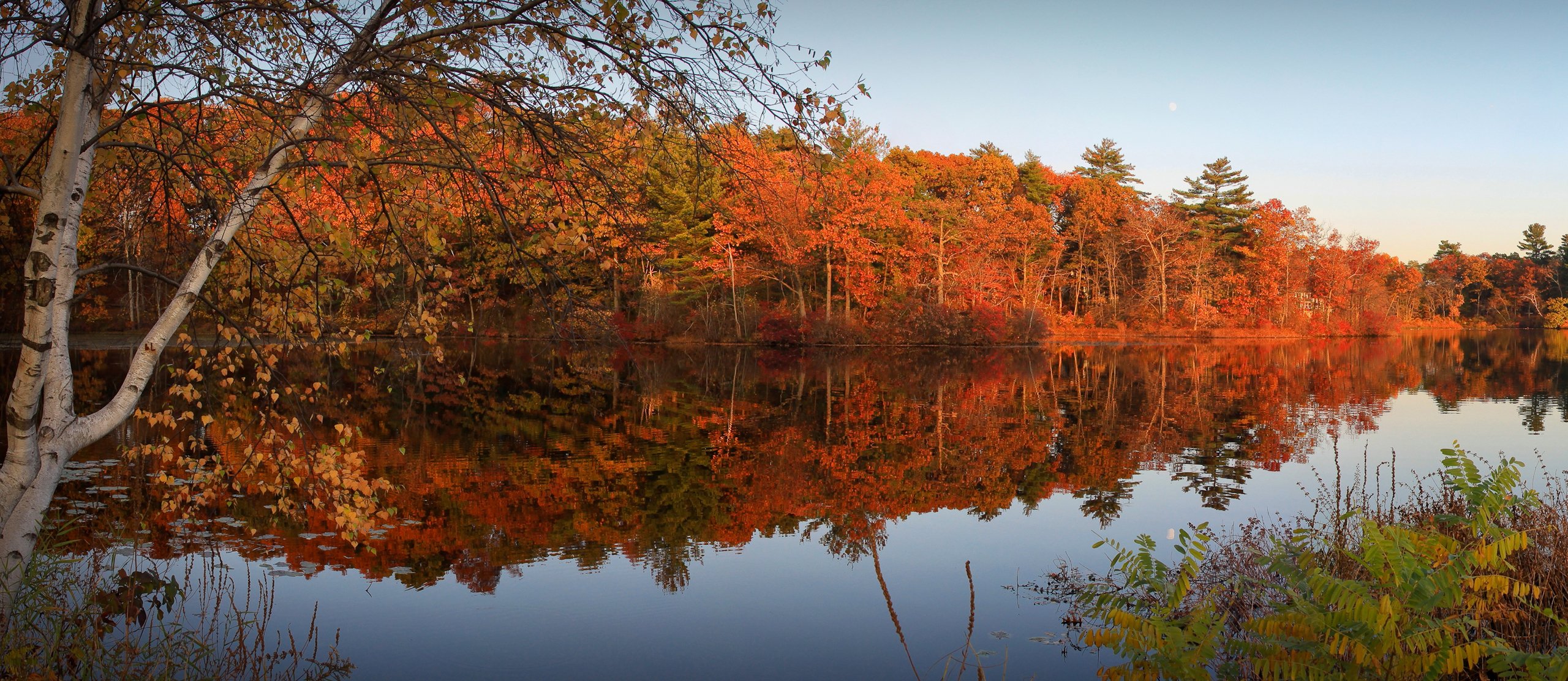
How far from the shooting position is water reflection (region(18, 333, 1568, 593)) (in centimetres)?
923

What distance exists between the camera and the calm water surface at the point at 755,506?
701cm

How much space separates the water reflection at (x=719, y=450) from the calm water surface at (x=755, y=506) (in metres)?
0.07

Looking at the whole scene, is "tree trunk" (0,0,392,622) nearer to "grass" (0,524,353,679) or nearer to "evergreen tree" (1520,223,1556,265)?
"grass" (0,524,353,679)

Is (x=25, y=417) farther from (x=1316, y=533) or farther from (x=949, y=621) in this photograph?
(x=1316, y=533)

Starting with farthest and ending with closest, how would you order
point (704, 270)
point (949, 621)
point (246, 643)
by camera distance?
1. point (704, 270)
2. point (949, 621)
3. point (246, 643)

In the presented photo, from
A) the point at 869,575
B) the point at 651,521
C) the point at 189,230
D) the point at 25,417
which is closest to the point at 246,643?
the point at 25,417

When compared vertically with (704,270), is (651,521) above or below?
below

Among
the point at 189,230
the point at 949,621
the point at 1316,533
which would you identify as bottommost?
the point at 949,621

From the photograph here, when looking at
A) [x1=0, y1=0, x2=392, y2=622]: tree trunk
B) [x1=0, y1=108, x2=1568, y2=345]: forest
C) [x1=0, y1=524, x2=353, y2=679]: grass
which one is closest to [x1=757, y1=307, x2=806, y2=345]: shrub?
[x1=0, y1=108, x2=1568, y2=345]: forest

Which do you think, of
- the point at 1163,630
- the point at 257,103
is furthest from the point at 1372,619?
the point at 257,103

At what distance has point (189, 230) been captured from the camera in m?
6.75

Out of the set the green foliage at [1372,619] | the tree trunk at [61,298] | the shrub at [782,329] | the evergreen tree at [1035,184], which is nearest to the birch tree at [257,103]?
the tree trunk at [61,298]

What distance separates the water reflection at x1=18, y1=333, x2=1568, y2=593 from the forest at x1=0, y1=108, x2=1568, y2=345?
31.3 inches

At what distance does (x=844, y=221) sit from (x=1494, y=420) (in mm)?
26211
